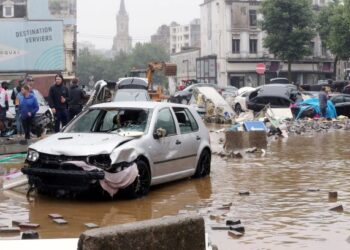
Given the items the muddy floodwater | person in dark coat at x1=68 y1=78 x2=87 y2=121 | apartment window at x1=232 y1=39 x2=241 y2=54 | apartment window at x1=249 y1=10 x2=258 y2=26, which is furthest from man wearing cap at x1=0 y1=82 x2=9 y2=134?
apartment window at x1=249 y1=10 x2=258 y2=26

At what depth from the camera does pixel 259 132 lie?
16281 mm

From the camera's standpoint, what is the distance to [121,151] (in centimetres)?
917

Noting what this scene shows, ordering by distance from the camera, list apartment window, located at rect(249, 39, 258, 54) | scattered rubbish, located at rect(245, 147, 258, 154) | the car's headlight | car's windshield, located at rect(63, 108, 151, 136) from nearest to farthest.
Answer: the car's headlight
car's windshield, located at rect(63, 108, 151, 136)
scattered rubbish, located at rect(245, 147, 258, 154)
apartment window, located at rect(249, 39, 258, 54)

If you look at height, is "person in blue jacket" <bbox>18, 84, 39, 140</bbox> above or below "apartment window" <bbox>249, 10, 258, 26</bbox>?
below

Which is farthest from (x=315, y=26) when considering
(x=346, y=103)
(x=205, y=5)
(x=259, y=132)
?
(x=259, y=132)

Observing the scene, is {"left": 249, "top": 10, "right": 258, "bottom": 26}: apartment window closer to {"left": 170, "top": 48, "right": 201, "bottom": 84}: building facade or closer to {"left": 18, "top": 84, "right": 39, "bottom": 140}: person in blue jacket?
{"left": 170, "top": 48, "right": 201, "bottom": 84}: building facade

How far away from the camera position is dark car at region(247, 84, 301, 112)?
91.7 ft

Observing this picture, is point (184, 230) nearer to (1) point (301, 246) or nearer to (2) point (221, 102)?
(1) point (301, 246)

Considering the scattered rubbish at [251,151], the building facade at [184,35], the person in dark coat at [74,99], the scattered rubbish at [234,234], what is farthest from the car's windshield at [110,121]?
the building facade at [184,35]

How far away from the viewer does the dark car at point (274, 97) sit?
27.9 m

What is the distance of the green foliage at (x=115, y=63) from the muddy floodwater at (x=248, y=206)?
11598cm

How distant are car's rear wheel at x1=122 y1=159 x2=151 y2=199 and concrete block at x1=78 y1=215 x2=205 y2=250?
194 inches

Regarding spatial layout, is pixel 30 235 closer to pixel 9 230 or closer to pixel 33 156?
pixel 9 230

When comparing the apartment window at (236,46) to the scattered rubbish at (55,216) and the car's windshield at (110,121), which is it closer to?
the car's windshield at (110,121)
